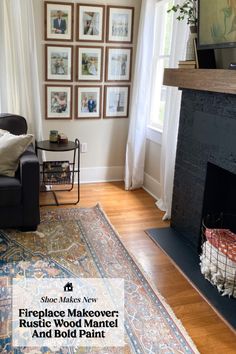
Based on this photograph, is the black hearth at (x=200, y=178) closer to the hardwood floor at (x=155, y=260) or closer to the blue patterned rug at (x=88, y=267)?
the hardwood floor at (x=155, y=260)

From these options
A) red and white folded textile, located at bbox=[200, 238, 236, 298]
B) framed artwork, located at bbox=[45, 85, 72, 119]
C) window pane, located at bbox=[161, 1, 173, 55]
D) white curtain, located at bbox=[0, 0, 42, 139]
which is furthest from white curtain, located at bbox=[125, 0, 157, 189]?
red and white folded textile, located at bbox=[200, 238, 236, 298]

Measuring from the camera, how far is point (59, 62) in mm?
3709

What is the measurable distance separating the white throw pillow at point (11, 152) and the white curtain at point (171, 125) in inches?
49.7

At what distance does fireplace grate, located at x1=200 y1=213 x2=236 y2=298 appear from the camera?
2.12 meters

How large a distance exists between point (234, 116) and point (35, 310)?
1.64 meters

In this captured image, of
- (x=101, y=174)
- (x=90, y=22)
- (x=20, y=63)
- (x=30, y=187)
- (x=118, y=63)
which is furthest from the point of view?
(x=101, y=174)

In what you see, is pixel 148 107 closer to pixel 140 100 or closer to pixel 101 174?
pixel 140 100

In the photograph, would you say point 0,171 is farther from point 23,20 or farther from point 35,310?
point 23,20

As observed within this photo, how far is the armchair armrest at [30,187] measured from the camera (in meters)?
2.66

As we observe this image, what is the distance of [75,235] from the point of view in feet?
9.20

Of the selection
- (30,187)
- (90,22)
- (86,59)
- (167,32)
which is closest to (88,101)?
(86,59)

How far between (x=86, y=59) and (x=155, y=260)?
2351mm

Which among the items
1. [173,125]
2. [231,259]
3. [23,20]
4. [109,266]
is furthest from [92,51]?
[231,259]

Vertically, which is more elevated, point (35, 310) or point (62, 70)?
point (62, 70)
